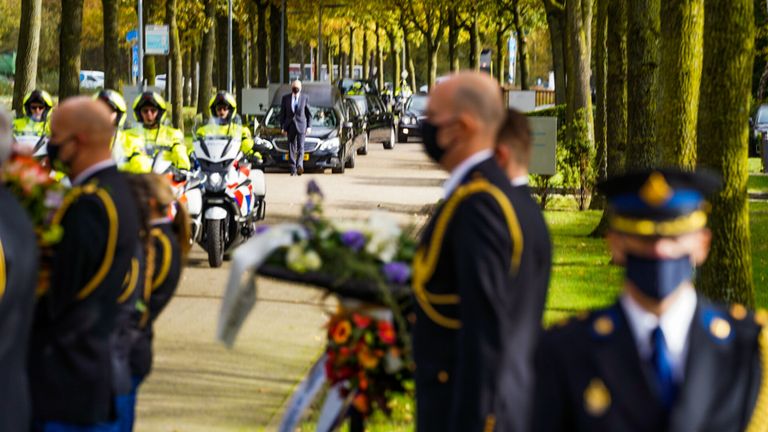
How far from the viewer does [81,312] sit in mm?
5098

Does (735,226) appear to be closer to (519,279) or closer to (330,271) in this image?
(330,271)

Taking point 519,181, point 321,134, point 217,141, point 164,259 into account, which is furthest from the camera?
point 321,134

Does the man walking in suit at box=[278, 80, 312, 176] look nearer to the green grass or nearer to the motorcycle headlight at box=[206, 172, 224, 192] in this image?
the green grass

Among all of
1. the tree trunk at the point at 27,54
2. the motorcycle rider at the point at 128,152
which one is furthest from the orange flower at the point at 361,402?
the tree trunk at the point at 27,54

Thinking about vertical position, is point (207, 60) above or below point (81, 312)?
above

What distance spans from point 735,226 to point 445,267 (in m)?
6.79

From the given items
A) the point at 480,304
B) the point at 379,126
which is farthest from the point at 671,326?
the point at 379,126

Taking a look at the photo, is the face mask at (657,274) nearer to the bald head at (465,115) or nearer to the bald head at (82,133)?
the bald head at (465,115)

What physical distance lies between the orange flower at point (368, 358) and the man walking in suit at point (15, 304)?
1903 millimetres

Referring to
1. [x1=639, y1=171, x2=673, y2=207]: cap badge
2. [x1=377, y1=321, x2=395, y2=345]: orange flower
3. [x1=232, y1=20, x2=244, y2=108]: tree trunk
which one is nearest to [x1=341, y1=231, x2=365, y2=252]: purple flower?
[x1=377, y1=321, x2=395, y2=345]: orange flower

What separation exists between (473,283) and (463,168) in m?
0.46

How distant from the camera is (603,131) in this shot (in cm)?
2439

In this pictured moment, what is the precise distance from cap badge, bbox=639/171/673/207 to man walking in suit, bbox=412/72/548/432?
77 cm

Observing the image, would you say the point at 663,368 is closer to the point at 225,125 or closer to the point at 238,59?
the point at 225,125
